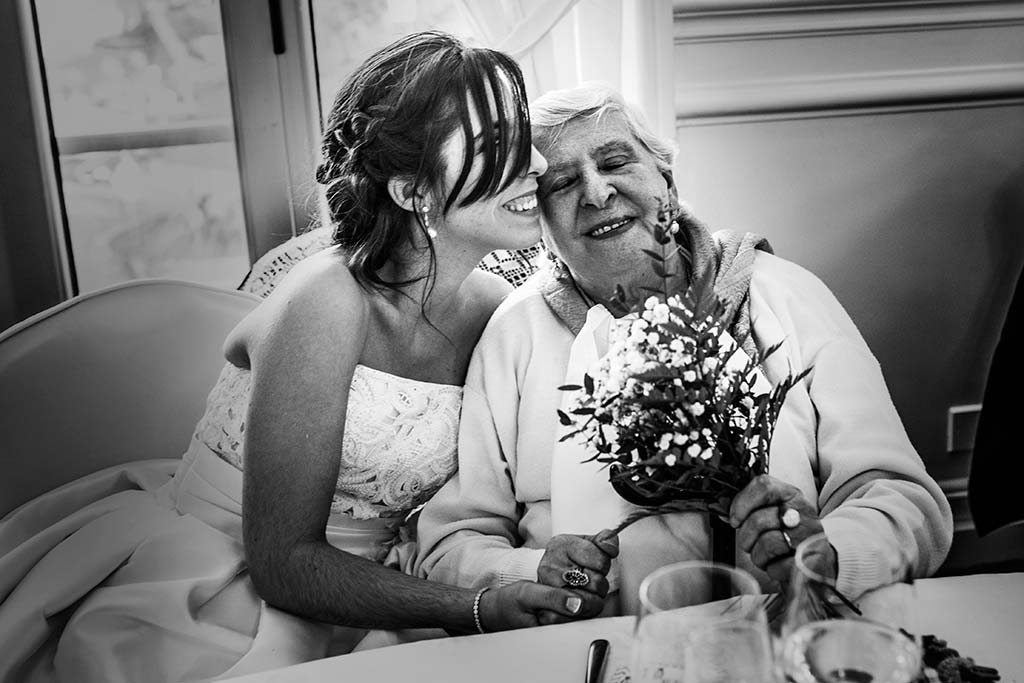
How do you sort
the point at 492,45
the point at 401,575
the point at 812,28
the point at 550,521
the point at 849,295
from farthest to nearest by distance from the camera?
the point at 849,295 → the point at 812,28 → the point at 492,45 → the point at 550,521 → the point at 401,575

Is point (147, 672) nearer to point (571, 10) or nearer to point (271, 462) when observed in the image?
point (271, 462)

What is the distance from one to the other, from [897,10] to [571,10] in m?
0.81

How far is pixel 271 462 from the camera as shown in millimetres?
1572

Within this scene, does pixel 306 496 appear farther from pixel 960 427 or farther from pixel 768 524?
pixel 960 427

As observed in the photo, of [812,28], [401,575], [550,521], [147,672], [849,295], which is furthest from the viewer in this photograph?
[849,295]

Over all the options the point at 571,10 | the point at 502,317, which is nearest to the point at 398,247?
the point at 502,317

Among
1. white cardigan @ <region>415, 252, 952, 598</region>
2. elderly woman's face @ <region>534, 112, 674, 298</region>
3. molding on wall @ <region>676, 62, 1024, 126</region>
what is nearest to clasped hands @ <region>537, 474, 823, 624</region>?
white cardigan @ <region>415, 252, 952, 598</region>

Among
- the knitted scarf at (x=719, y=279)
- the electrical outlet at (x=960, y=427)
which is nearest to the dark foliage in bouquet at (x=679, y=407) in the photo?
the knitted scarf at (x=719, y=279)

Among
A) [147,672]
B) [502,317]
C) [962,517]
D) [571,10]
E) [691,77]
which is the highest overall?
[571,10]

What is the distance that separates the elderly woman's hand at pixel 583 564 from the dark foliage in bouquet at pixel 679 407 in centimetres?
11

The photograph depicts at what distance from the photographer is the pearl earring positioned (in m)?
1.69

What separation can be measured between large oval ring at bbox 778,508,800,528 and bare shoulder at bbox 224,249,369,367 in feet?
2.62

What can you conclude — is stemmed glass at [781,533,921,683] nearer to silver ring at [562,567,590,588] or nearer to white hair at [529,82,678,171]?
silver ring at [562,567,590,588]

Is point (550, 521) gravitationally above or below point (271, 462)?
below
